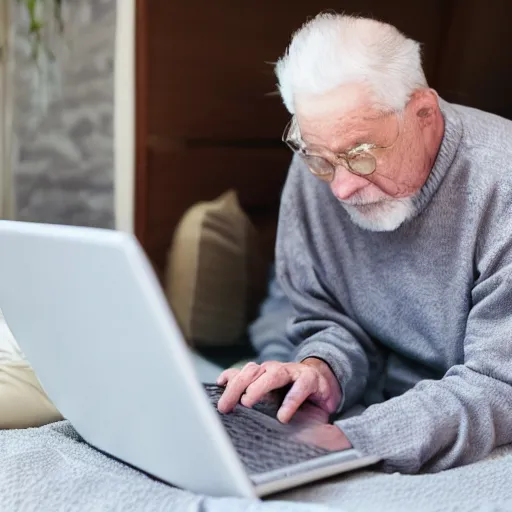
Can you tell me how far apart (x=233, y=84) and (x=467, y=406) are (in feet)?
3.92

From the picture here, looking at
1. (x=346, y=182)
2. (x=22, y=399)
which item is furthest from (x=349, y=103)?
(x=22, y=399)

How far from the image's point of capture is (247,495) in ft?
2.55

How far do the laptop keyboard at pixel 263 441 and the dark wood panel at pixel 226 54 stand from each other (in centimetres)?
106

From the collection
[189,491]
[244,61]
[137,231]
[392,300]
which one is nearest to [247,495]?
[189,491]

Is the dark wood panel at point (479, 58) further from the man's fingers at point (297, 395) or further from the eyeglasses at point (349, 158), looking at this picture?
the man's fingers at point (297, 395)

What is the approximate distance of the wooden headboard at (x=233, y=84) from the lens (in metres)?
1.84

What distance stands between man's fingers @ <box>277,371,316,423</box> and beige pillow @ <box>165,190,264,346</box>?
0.86 metres

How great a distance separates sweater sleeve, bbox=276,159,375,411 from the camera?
1307 millimetres

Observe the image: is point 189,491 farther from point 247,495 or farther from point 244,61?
point 244,61

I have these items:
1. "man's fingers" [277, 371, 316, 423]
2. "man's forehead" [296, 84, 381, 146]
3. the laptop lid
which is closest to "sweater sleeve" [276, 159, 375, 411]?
"man's fingers" [277, 371, 316, 423]

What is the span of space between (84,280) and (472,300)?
702 mm

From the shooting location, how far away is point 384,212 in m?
1.23

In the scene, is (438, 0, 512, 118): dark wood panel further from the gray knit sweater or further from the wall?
the wall

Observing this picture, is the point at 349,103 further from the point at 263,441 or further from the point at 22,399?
the point at 22,399
